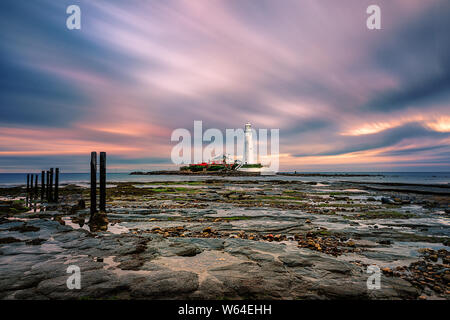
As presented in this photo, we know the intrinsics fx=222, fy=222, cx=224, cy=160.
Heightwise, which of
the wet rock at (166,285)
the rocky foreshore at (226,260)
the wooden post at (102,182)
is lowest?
the rocky foreshore at (226,260)

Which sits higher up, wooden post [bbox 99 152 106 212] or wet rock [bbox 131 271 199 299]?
wooden post [bbox 99 152 106 212]

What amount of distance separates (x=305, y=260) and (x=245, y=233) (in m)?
3.94

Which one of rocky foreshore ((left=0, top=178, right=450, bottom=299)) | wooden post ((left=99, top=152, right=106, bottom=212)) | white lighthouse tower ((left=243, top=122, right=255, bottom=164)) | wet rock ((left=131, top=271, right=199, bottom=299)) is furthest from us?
white lighthouse tower ((left=243, top=122, right=255, bottom=164))

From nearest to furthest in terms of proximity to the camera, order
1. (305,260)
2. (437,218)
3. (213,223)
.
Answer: (305,260), (213,223), (437,218)

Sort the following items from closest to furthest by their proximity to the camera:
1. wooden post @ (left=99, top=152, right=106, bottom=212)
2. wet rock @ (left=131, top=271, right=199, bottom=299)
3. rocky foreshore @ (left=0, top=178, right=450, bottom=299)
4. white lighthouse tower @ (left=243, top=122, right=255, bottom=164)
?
wet rock @ (left=131, top=271, right=199, bottom=299) → rocky foreshore @ (left=0, top=178, right=450, bottom=299) → wooden post @ (left=99, top=152, right=106, bottom=212) → white lighthouse tower @ (left=243, top=122, right=255, bottom=164)

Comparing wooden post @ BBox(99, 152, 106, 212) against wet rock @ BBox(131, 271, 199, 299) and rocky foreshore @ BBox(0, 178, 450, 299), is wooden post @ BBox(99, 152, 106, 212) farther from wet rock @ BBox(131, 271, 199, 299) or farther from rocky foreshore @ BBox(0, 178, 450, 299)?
wet rock @ BBox(131, 271, 199, 299)

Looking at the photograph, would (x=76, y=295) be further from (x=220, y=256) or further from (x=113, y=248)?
(x=220, y=256)

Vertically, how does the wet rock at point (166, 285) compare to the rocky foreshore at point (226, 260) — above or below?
above

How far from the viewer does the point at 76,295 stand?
4777 mm

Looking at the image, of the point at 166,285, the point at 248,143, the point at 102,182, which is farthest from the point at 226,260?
the point at 248,143

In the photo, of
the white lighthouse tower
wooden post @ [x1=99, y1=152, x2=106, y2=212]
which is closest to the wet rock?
wooden post @ [x1=99, y1=152, x2=106, y2=212]

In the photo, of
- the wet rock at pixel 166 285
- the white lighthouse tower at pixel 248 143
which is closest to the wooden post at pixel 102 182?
the wet rock at pixel 166 285

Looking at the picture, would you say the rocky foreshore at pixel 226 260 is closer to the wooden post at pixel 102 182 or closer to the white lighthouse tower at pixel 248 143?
the wooden post at pixel 102 182
